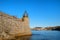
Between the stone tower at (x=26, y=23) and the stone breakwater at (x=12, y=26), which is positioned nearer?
the stone breakwater at (x=12, y=26)

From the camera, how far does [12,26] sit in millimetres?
42812

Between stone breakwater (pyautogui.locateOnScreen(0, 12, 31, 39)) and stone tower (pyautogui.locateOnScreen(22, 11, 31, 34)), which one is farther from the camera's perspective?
stone tower (pyautogui.locateOnScreen(22, 11, 31, 34))

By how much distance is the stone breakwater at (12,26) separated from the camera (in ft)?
120

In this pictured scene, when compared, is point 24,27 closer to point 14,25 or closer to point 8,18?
point 14,25

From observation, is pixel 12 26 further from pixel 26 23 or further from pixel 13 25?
pixel 26 23

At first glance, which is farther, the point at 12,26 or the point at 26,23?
the point at 26,23

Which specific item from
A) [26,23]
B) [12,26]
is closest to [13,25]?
[12,26]

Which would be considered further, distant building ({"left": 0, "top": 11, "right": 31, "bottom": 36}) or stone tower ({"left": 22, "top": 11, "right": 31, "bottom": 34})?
stone tower ({"left": 22, "top": 11, "right": 31, "bottom": 34})

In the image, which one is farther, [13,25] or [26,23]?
[26,23]

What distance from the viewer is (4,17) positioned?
3884cm

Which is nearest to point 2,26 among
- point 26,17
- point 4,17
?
point 4,17

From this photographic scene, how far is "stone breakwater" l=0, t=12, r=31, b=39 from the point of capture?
36.7 metres

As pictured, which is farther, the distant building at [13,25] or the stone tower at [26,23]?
the stone tower at [26,23]

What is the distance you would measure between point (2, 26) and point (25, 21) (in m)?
18.4
